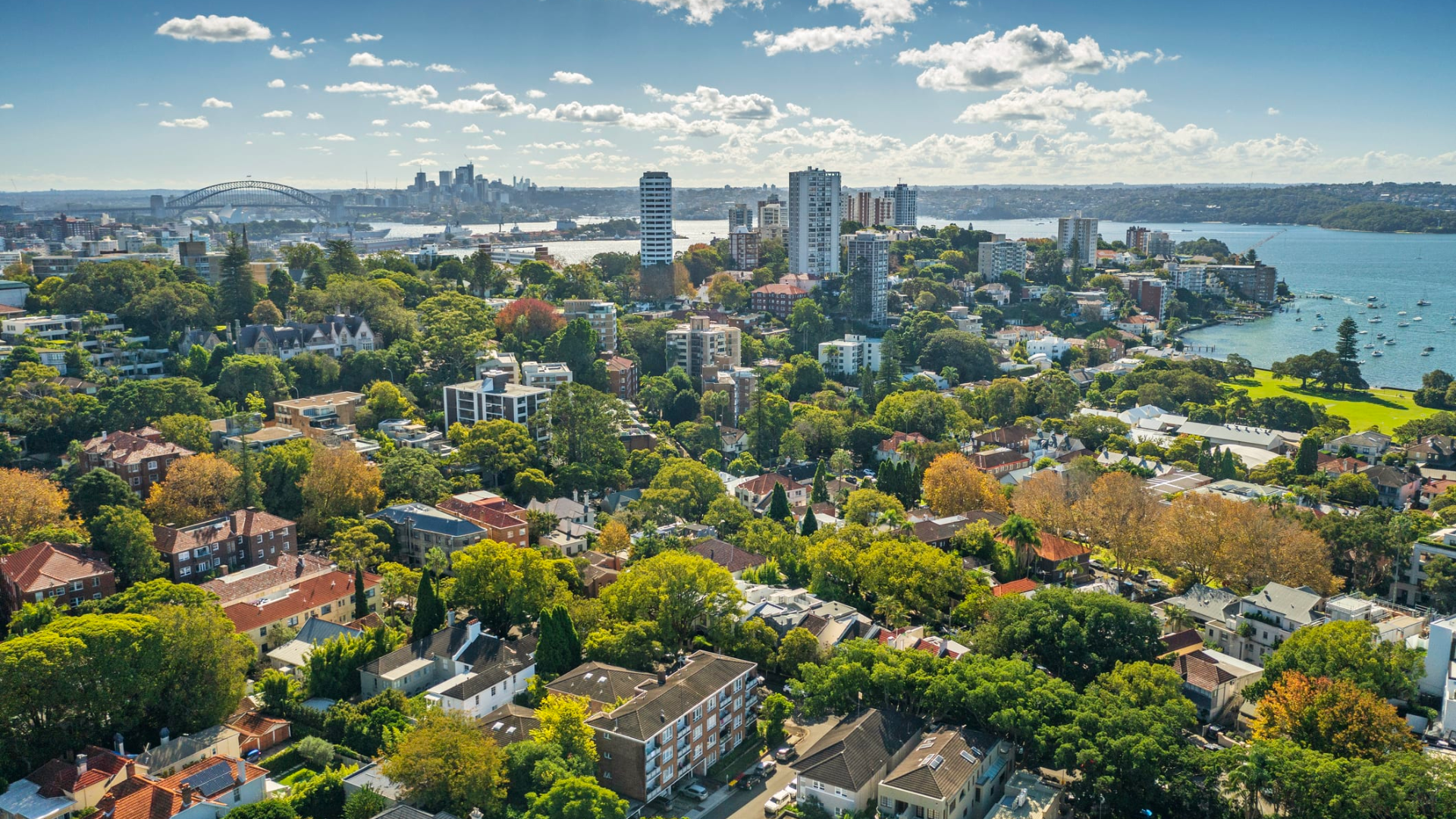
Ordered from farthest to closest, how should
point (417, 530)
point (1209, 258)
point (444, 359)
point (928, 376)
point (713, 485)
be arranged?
point (1209, 258)
point (928, 376)
point (444, 359)
point (713, 485)
point (417, 530)

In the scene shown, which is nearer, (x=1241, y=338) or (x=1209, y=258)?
(x=1241, y=338)

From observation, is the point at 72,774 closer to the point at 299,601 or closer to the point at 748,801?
the point at 299,601

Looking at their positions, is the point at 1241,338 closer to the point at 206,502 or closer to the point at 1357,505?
the point at 1357,505

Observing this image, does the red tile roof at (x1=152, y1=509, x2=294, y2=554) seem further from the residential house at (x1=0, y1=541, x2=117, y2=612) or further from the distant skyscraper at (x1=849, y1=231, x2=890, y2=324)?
the distant skyscraper at (x1=849, y1=231, x2=890, y2=324)

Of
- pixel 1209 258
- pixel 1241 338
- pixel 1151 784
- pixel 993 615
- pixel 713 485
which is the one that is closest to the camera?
pixel 1151 784

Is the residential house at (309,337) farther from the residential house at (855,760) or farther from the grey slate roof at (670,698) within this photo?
the residential house at (855,760)

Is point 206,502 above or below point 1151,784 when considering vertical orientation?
above

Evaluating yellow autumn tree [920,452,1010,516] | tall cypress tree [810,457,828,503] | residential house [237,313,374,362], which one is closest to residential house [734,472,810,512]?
tall cypress tree [810,457,828,503]

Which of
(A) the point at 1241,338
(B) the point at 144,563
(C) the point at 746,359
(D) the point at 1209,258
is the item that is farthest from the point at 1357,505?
(D) the point at 1209,258
